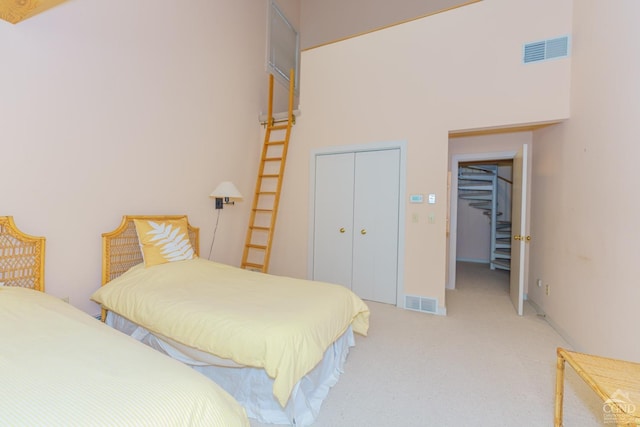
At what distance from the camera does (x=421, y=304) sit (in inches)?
128

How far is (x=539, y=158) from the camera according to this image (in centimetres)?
353

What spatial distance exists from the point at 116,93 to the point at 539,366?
4063mm

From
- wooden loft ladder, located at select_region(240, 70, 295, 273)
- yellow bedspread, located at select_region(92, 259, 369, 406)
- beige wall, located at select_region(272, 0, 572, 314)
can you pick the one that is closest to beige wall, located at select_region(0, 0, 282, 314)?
wooden loft ladder, located at select_region(240, 70, 295, 273)

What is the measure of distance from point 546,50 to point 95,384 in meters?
4.07

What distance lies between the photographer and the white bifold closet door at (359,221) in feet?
11.3

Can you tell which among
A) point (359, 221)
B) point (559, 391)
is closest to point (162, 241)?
point (359, 221)

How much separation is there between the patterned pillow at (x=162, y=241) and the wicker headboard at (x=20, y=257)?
0.64 metres

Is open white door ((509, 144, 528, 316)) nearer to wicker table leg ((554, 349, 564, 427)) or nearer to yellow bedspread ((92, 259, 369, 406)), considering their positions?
wicker table leg ((554, 349, 564, 427))

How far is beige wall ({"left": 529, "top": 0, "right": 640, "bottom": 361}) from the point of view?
6.09ft

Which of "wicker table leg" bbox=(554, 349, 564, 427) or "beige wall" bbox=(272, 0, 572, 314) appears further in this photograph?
"beige wall" bbox=(272, 0, 572, 314)

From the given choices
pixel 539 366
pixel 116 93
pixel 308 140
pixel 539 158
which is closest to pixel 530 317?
pixel 539 366

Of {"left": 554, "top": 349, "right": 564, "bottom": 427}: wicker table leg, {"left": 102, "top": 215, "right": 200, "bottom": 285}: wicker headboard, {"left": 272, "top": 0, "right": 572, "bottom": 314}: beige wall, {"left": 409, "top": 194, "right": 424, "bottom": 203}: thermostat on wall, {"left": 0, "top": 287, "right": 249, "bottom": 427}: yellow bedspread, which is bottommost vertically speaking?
{"left": 554, "top": 349, "right": 564, "bottom": 427}: wicker table leg

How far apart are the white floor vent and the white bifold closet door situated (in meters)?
0.18

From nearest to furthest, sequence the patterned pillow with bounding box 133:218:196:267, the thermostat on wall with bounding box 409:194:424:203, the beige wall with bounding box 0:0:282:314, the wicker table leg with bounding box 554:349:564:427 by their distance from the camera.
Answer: the wicker table leg with bounding box 554:349:564:427 < the beige wall with bounding box 0:0:282:314 < the patterned pillow with bounding box 133:218:196:267 < the thermostat on wall with bounding box 409:194:424:203
